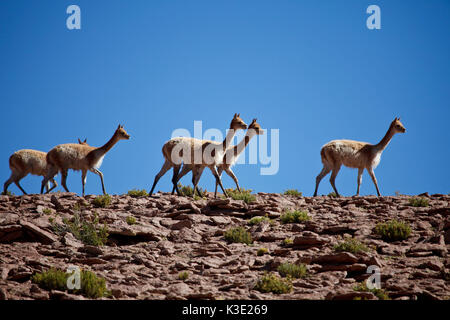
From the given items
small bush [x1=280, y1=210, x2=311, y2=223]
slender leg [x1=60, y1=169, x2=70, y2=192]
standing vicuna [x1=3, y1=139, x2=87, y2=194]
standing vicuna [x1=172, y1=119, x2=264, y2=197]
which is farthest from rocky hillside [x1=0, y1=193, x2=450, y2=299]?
standing vicuna [x1=3, y1=139, x2=87, y2=194]

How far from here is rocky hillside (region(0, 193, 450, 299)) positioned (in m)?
9.18

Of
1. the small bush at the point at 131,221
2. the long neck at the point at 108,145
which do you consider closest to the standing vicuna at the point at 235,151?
the long neck at the point at 108,145

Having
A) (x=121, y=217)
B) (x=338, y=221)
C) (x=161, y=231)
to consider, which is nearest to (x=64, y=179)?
(x=121, y=217)

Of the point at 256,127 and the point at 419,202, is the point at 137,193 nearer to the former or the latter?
the point at 256,127

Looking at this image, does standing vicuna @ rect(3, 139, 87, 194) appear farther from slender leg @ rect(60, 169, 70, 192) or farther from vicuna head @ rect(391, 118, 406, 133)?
vicuna head @ rect(391, 118, 406, 133)

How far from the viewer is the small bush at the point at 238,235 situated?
1212 centimetres

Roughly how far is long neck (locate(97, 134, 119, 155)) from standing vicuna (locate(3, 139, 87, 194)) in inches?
139

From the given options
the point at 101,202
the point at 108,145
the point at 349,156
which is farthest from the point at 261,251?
the point at 108,145

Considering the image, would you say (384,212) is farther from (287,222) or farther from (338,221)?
(287,222)

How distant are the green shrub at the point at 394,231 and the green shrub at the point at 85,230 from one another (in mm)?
6827

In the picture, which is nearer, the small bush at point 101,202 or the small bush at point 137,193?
the small bush at point 101,202

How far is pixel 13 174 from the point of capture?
71.1 ft

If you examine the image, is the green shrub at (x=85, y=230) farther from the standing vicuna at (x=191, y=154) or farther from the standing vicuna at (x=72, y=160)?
the standing vicuna at (x=72, y=160)
